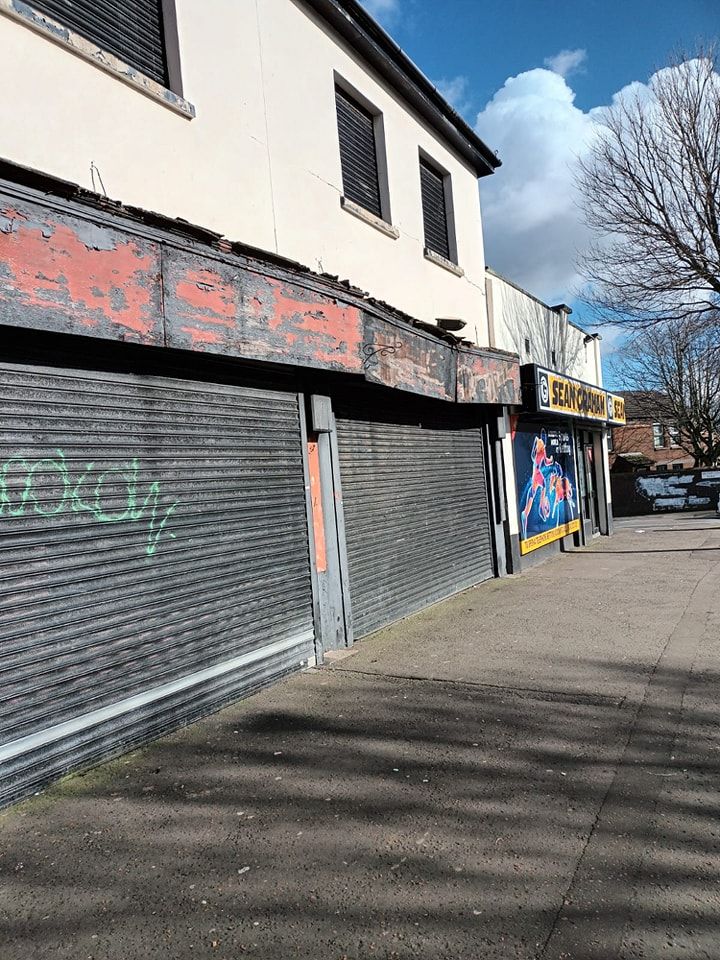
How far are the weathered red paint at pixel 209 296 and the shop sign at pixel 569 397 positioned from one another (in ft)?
24.6

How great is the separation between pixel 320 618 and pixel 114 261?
3.63m

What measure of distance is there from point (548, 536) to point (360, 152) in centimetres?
795

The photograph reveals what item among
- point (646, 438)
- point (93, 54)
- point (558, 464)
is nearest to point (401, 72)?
point (93, 54)

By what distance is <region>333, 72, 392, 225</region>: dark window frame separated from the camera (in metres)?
7.83

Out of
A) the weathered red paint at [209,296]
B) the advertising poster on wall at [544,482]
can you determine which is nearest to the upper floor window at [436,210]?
the advertising poster on wall at [544,482]

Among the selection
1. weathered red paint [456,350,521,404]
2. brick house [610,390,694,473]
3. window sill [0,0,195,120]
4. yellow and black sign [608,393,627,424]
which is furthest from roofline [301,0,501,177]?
brick house [610,390,694,473]

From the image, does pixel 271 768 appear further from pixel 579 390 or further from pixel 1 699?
pixel 579 390

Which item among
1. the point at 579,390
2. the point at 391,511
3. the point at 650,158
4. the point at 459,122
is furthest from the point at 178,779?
the point at 650,158

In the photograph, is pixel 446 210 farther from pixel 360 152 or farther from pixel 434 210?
pixel 360 152

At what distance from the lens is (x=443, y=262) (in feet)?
31.9

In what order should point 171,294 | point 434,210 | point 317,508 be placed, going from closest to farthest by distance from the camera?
1. point 171,294
2. point 317,508
3. point 434,210

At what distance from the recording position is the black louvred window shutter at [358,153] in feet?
26.0

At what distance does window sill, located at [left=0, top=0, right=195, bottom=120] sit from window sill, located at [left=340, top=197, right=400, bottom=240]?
7.69 feet

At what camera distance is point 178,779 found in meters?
3.88
